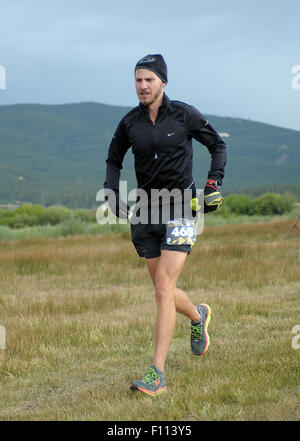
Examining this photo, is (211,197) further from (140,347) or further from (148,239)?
(140,347)

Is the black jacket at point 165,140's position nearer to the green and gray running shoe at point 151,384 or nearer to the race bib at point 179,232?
the race bib at point 179,232

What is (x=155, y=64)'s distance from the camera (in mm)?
4992

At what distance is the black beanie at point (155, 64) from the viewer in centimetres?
497

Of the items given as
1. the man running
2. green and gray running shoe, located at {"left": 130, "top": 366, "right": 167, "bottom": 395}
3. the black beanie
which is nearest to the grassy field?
green and gray running shoe, located at {"left": 130, "top": 366, "right": 167, "bottom": 395}

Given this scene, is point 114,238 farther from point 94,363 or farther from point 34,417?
point 34,417

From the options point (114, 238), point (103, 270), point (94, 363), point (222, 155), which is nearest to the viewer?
point (222, 155)

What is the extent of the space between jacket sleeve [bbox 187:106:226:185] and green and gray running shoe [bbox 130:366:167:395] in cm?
177

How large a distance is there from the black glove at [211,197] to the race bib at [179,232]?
26cm

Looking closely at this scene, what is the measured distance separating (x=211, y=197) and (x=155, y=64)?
1239 mm

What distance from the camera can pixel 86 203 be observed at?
198 metres

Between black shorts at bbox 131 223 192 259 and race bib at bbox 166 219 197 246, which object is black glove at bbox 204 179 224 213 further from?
black shorts at bbox 131 223 192 259

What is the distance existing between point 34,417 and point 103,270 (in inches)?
349

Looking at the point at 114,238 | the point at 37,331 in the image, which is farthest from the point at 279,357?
the point at 114,238

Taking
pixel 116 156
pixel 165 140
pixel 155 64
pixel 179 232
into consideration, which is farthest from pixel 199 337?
pixel 155 64
